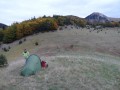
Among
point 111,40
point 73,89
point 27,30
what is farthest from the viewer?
point 27,30

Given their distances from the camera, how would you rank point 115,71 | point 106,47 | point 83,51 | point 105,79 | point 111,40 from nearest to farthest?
point 105,79 → point 115,71 → point 83,51 → point 106,47 → point 111,40

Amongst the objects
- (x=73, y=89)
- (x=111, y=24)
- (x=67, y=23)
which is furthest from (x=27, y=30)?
(x=73, y=89)

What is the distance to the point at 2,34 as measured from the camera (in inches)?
2274

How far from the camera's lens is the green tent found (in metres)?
25.8

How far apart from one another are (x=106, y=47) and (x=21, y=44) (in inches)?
508

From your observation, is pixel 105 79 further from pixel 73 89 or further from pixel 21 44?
pixel 21 44

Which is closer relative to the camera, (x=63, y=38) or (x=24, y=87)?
(x=24, y=87)

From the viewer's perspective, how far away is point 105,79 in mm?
24016

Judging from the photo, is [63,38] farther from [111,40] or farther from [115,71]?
[115,71]

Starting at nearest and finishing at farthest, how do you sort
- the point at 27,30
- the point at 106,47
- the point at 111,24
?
the point at 106,47
the point at 27,30
the point at 111,24

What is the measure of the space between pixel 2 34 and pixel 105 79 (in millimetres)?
36276

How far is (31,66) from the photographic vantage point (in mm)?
26547

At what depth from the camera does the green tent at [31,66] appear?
25812 millimetres

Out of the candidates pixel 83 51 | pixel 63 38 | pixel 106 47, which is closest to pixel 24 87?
pixel 83 51
